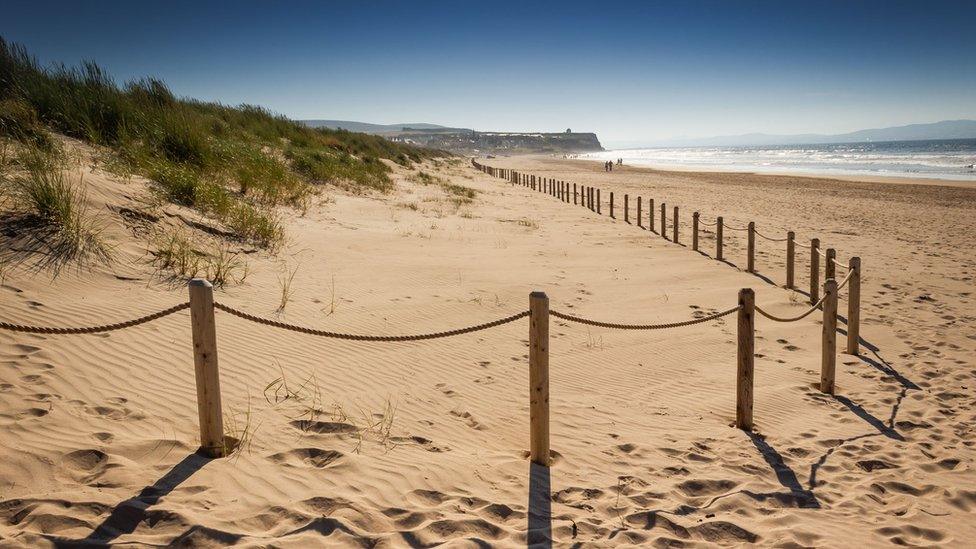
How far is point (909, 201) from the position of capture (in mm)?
26828

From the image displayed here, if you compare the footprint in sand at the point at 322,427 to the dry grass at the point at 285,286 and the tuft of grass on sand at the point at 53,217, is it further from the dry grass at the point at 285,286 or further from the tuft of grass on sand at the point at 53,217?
the tuft of grass on sand at the point at 53,217

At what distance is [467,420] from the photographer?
5.66 m

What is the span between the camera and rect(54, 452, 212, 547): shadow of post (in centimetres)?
330

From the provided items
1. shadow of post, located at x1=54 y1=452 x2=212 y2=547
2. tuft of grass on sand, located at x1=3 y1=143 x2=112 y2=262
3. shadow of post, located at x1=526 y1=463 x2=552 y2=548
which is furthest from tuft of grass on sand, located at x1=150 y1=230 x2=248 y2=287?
shadow of post, located at x1=526 y1=463 x2=552 y2=548

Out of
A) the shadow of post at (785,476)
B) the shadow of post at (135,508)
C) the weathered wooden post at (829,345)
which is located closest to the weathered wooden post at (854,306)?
the weathered wooden post at (829,345)

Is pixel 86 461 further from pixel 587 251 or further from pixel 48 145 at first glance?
pixel 587 251

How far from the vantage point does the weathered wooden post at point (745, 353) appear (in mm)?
5598

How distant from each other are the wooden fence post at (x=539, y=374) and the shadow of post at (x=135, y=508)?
7.37ft

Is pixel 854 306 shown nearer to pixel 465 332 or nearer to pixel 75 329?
pixel 465 332

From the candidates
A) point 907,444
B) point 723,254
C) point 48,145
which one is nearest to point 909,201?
point 723,254

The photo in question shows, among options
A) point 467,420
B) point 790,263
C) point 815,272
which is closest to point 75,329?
point 467,420

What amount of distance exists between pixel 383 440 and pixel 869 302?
8.88 meters

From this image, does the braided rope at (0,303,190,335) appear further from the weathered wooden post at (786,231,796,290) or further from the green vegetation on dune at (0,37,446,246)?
the weathered wooden post at (786,231,796,290)

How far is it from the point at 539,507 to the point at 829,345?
4.05m
